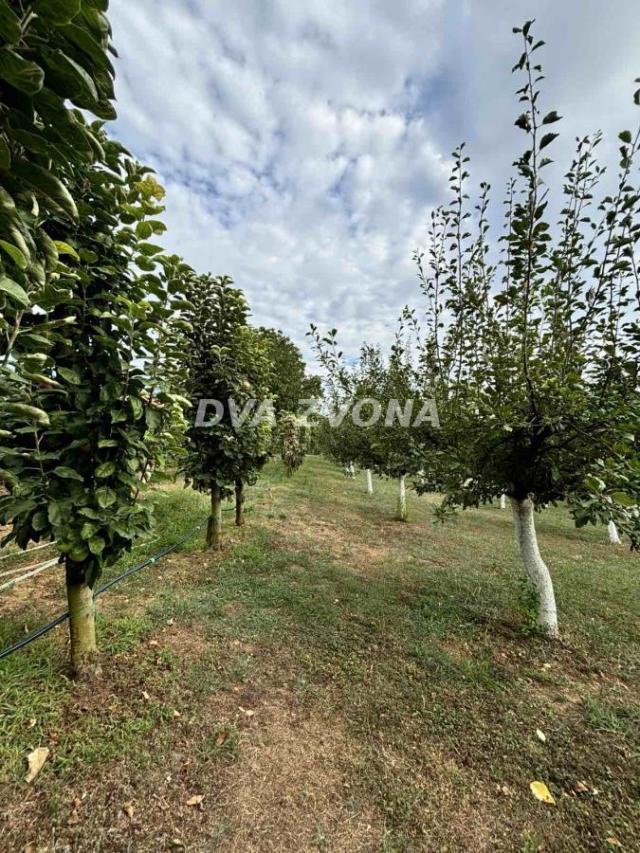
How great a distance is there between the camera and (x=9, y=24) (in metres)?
0.55

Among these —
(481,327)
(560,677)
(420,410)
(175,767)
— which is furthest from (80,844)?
(481,327)

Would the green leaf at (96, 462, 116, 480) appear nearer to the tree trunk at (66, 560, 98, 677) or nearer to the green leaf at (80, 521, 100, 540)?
the green leaf at (80, 521, 100, 540)

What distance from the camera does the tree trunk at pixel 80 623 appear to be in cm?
260

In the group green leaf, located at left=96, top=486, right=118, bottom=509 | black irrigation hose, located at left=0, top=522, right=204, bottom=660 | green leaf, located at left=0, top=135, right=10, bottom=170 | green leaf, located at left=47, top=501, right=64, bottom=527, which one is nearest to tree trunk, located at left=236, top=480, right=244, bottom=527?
black irrigation hose, located at left=0, top=522, right=204, bottom=660

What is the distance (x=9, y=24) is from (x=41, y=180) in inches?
9.2

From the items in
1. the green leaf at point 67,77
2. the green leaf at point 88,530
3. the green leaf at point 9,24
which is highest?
the green leaf at point 67,77

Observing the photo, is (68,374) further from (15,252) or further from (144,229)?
(15,252)

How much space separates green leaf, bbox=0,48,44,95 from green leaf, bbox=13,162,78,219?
0.51 ft

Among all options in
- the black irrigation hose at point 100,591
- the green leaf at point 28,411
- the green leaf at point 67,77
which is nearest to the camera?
the green leaf at point 67,77

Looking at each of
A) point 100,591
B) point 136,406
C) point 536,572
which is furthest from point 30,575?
point 536,572

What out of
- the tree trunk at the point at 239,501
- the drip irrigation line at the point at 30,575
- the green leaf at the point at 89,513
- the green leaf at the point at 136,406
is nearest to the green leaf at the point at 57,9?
the green leaf at the point at 136,406

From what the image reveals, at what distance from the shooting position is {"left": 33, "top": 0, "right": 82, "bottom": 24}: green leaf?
1.93ft

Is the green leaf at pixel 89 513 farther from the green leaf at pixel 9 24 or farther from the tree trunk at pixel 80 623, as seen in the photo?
the green leaf at pixel 9 24

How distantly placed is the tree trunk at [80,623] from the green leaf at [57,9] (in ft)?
9.78
